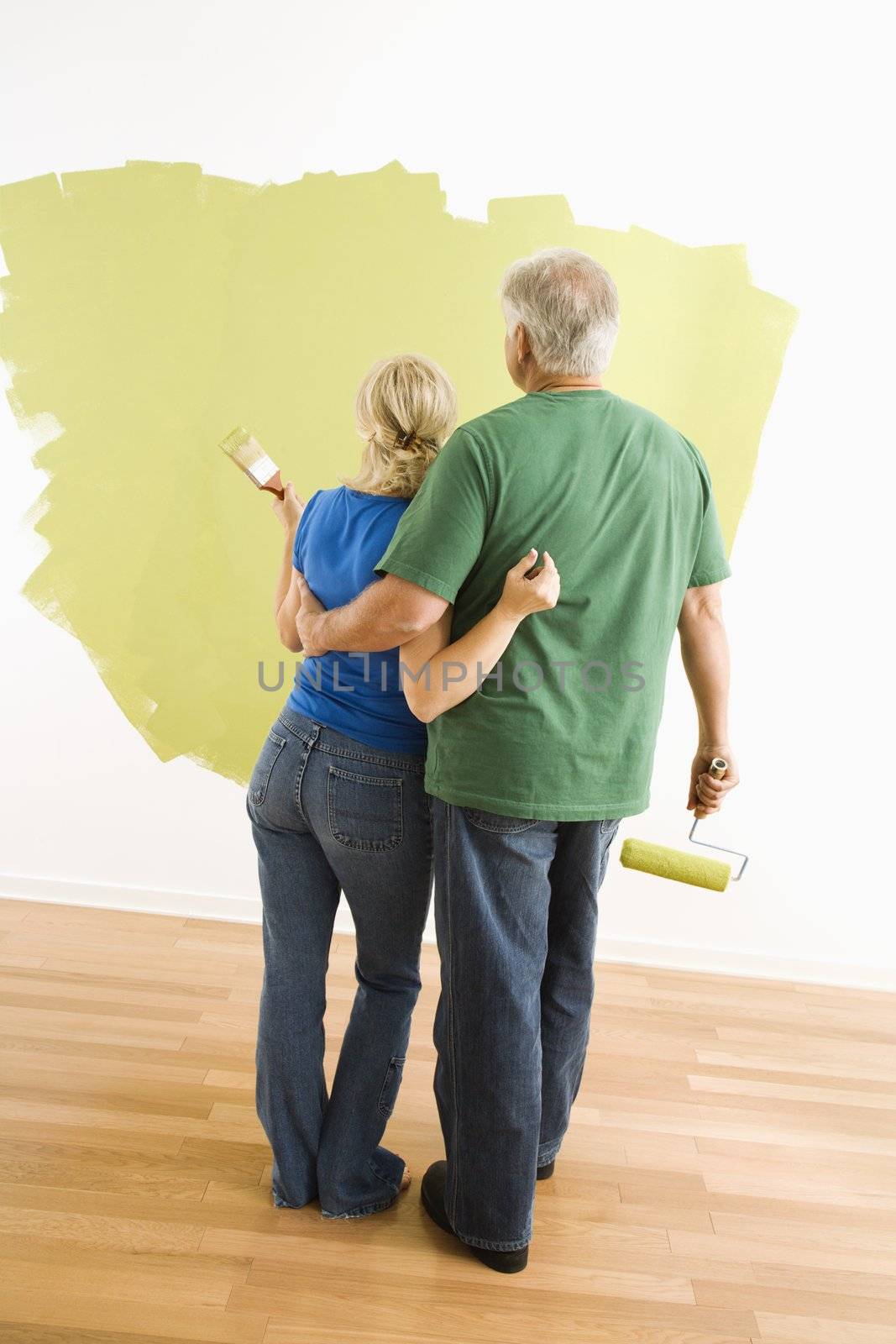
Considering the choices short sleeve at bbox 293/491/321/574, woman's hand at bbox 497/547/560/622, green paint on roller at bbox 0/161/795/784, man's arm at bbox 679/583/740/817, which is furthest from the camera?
green paint on roller at bbox 0/161/795/784

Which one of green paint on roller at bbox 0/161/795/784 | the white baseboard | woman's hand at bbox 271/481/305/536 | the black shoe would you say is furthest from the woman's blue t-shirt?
the white baseboard

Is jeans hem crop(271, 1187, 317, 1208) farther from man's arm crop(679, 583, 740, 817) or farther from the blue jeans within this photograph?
man's arm crop(679, 583, 740, 817)

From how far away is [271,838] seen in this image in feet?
5.24

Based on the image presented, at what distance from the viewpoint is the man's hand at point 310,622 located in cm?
149

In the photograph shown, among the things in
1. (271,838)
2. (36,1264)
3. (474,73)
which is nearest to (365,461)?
(271,838)

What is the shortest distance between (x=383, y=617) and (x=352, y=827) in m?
0.31

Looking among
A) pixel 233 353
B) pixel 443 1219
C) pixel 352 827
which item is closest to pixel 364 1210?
pixel 443 1219

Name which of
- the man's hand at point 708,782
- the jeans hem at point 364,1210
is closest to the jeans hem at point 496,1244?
the jeans hem at point 364,1210

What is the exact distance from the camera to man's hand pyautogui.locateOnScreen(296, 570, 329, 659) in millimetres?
1494

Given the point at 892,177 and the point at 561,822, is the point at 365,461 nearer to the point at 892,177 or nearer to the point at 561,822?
the point at 561,822

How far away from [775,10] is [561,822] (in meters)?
2.07

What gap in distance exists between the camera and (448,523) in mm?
1350

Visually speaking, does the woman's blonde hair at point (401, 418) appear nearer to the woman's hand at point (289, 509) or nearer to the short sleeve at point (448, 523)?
the short sleeve at point (448, 523)

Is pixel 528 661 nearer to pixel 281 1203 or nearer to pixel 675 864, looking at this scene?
pixel 675 864
